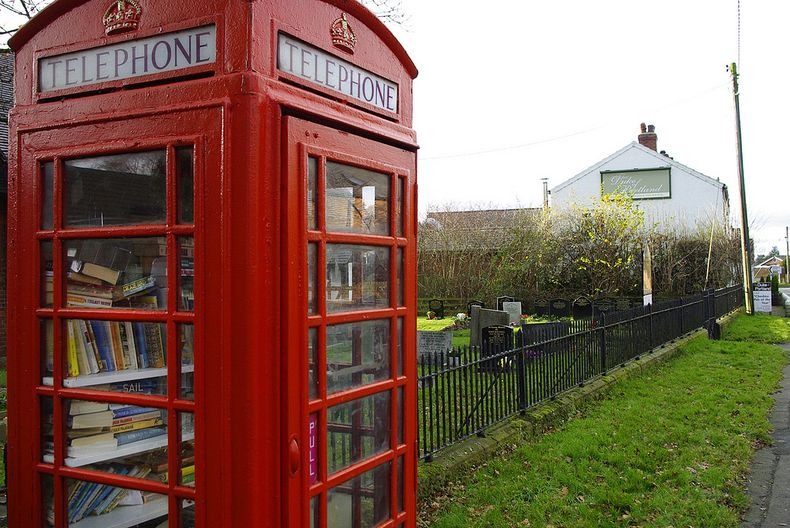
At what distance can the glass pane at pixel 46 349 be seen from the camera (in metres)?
2.65

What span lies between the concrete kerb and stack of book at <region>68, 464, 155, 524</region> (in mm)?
2912

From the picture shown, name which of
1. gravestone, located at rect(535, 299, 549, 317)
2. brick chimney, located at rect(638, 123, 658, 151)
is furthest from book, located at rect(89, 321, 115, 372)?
brick chimney, located at rect(638, 123, 658, 151)

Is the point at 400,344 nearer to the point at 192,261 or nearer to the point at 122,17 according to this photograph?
the point at 192,261

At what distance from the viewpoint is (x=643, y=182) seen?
3288cm

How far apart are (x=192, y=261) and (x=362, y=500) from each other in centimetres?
138

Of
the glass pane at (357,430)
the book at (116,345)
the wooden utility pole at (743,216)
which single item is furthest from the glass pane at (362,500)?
the wooden utility pole at (743,216)

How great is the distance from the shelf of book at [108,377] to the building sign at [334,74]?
4.08 ft

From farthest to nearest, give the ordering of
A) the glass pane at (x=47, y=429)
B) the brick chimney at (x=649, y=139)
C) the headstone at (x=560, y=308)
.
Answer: the brick chimney at (x=649, y=139)
the headstone at (x=560, y=308)
the glass pane at (x=47, y=429)

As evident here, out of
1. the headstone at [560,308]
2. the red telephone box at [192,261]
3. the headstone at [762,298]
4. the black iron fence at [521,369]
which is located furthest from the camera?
the headstone at [762,298]

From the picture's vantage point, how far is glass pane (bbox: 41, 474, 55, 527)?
8.82 feet

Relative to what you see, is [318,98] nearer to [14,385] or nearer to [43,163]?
[43,163]

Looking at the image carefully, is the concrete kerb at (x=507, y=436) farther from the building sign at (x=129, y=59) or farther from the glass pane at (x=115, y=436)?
the building sign at (x=129, y=59)

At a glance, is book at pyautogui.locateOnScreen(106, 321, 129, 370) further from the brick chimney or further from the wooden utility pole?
the brick chimney

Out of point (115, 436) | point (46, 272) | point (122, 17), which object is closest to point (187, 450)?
point (115, 436)
